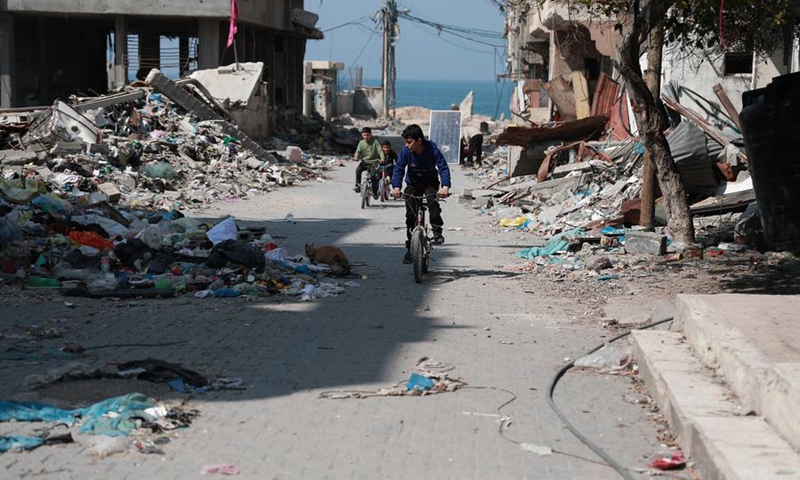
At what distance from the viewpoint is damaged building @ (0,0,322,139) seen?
33719 mm

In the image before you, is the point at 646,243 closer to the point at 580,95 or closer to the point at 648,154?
the point at 648,154

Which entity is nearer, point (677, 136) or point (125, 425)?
point (125, 425)

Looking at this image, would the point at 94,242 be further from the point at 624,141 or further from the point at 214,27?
the point at 214,27

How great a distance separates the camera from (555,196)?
62.8 ft

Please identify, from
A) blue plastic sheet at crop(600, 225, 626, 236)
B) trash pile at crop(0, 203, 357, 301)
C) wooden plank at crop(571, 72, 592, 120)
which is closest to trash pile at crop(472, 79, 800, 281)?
blue plastic sheet at crop(600, 225, 626, 236)

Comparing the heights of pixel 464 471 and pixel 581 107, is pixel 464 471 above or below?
below

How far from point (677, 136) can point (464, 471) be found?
12.3 metres

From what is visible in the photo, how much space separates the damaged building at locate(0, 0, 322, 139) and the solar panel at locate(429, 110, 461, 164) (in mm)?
6067

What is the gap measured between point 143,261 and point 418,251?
10.1 feet

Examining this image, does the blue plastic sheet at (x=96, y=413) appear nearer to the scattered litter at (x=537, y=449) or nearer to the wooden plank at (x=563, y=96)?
the scattered litter at (x=537, y=449)

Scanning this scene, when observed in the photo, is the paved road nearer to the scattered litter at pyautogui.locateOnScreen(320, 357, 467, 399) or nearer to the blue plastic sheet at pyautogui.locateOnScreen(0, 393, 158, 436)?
the scattered litter at pyautogui.locateOnScreen(320, 357, 467, 399)

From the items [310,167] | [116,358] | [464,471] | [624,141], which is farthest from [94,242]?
[310,167]

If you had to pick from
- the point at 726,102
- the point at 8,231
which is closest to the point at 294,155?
the point at 726,102

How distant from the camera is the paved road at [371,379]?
17.0 ft
